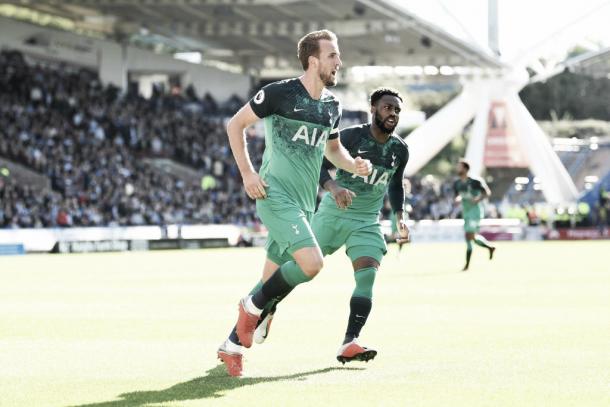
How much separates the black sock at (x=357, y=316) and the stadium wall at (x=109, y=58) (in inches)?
1872

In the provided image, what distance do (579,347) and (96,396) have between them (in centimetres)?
506

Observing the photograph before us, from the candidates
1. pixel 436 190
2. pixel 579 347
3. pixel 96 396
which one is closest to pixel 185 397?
pixel 96 396

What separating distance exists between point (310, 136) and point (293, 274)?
3.57ft

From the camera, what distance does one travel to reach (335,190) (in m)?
9.88

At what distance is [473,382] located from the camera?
881cm

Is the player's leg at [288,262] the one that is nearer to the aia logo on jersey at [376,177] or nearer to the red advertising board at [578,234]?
the aia logo on jersey at [376,177]

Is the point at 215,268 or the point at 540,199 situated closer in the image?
the point at 215,268

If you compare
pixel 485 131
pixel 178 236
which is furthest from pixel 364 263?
pixel 485 131

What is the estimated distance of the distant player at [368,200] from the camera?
34.4 ft

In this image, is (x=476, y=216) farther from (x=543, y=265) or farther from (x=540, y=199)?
(x=540, y=199)

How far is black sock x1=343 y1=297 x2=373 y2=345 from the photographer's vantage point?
9.99 m

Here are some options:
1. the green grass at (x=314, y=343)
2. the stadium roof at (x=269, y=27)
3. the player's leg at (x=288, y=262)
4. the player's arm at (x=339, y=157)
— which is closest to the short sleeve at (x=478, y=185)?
the green grass at (x=314, y=343)

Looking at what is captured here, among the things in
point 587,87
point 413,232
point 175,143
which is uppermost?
point 587,87

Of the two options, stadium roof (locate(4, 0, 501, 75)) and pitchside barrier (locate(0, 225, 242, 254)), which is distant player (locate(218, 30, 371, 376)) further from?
stadium roof (locate(4, 0, 501, 75))
